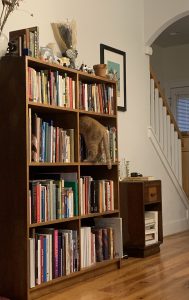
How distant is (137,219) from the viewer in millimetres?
4617

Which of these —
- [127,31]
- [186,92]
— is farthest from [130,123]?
[186,92]

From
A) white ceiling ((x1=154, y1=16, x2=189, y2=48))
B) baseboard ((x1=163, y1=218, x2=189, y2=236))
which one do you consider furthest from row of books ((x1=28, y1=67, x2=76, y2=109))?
white ceiling ((x1=154, y1=16, x2=189, y2=48))

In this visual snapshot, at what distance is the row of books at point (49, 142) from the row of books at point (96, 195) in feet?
0.93

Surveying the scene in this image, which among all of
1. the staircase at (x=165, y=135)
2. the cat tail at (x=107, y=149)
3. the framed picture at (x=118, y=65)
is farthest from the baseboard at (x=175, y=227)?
the cat tail at (x=107, y=149)

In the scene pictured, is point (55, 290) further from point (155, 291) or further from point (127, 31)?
point (127, 31)

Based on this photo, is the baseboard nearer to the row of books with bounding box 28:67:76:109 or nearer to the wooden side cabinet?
the wooden side cabinet

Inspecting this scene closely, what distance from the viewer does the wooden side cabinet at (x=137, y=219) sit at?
460 cm

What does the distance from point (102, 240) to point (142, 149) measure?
1858 millimetres

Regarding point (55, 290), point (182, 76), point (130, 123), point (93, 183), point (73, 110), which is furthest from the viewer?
point (182, 76)

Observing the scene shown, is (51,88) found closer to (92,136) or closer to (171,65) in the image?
(92,136)

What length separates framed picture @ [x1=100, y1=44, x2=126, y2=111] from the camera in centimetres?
499

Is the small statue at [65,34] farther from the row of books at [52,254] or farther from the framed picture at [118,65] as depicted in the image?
the row of books at [52,254]

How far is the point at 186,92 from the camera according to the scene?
27.8 feet

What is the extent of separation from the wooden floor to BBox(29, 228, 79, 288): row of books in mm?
142
